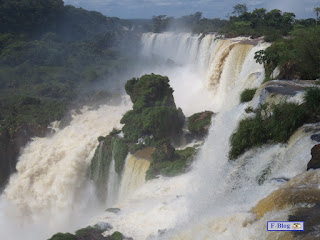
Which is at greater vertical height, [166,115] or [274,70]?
[274,70]

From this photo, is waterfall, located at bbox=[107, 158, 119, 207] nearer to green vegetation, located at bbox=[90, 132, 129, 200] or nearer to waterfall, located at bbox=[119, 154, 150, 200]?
A: green vegetation, located at bbox=[90, 132, 129, 200]

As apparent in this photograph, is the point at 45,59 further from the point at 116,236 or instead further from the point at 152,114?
the point at 116,236

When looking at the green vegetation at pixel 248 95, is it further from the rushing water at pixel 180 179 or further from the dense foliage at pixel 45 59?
the dense foliage at pixel 45 59

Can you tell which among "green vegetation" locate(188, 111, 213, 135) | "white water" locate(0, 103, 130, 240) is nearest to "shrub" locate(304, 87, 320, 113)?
"green vegetation" locate(188, 111, 213, 135)

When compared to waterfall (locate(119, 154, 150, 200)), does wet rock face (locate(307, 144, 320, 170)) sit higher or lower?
higher

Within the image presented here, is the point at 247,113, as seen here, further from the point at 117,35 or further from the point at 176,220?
the point at 117,35

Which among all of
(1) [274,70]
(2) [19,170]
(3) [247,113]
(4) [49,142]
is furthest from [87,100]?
(3) [247,113]
